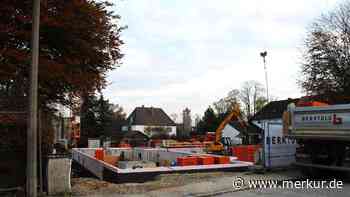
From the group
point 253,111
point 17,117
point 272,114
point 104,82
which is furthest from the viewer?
point 253,111

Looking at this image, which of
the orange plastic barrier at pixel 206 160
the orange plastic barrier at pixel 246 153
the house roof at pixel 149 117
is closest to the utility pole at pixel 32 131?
the orange plastic barrier at pixel 206 160

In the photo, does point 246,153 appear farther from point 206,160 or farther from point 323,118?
point 323,118

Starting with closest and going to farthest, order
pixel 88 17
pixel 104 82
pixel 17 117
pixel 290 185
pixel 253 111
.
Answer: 1. pixel 17 117
2. pixel 290 185
3. pixel 88 17
4. pixel 104 82
5. pixel 253 111

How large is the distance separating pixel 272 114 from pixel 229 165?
45657 mm

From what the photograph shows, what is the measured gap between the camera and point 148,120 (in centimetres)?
10644

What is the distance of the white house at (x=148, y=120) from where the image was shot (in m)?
104

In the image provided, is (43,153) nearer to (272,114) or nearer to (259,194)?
(259,194)

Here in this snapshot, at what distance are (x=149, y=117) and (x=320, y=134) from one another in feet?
310

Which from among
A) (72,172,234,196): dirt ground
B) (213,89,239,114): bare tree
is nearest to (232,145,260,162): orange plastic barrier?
(72,172,234,196): dirt ground

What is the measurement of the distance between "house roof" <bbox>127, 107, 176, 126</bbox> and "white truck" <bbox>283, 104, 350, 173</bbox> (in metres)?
90.4

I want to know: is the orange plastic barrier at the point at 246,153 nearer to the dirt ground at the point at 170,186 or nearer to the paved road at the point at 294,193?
the dirt ground at the point at 170,186

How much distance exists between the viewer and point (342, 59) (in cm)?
3219

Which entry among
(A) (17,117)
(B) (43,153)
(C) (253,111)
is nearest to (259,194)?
(B) (43,153)

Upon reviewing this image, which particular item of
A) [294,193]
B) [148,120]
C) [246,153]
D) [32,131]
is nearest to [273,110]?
[246,153]
